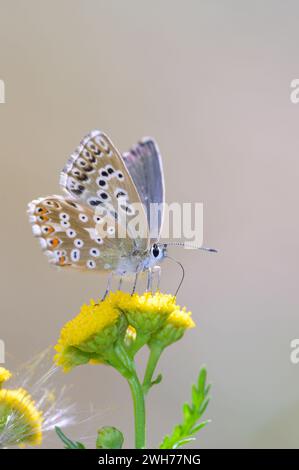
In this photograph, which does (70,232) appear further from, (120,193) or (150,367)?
(150,367)

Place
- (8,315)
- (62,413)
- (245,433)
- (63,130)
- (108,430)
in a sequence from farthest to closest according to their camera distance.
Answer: (63,130) < (8,315) < (245,433) < (62,413) < (108,430)

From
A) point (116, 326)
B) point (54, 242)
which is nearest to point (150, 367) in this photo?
point (116, 326)

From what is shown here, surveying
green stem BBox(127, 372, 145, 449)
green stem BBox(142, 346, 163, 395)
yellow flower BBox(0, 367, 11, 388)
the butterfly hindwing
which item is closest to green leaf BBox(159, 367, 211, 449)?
green stem BBox(127, 372, 145, 449)

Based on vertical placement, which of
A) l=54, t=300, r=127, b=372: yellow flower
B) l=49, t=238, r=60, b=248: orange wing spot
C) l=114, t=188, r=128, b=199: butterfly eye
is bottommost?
l=54, t=300, r=127, b=372: yellow flower

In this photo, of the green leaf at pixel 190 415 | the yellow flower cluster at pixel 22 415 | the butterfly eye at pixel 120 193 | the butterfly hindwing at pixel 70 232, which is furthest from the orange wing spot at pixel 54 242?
the green leaf at pixel 190 415

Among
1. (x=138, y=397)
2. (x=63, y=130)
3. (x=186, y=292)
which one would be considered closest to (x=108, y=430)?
(x=138, y=397)

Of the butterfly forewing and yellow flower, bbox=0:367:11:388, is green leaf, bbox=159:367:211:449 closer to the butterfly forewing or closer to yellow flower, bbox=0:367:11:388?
yellow flower, bbox=0:367:11:388

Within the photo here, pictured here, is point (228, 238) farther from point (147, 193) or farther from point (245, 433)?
point (147, 193)
